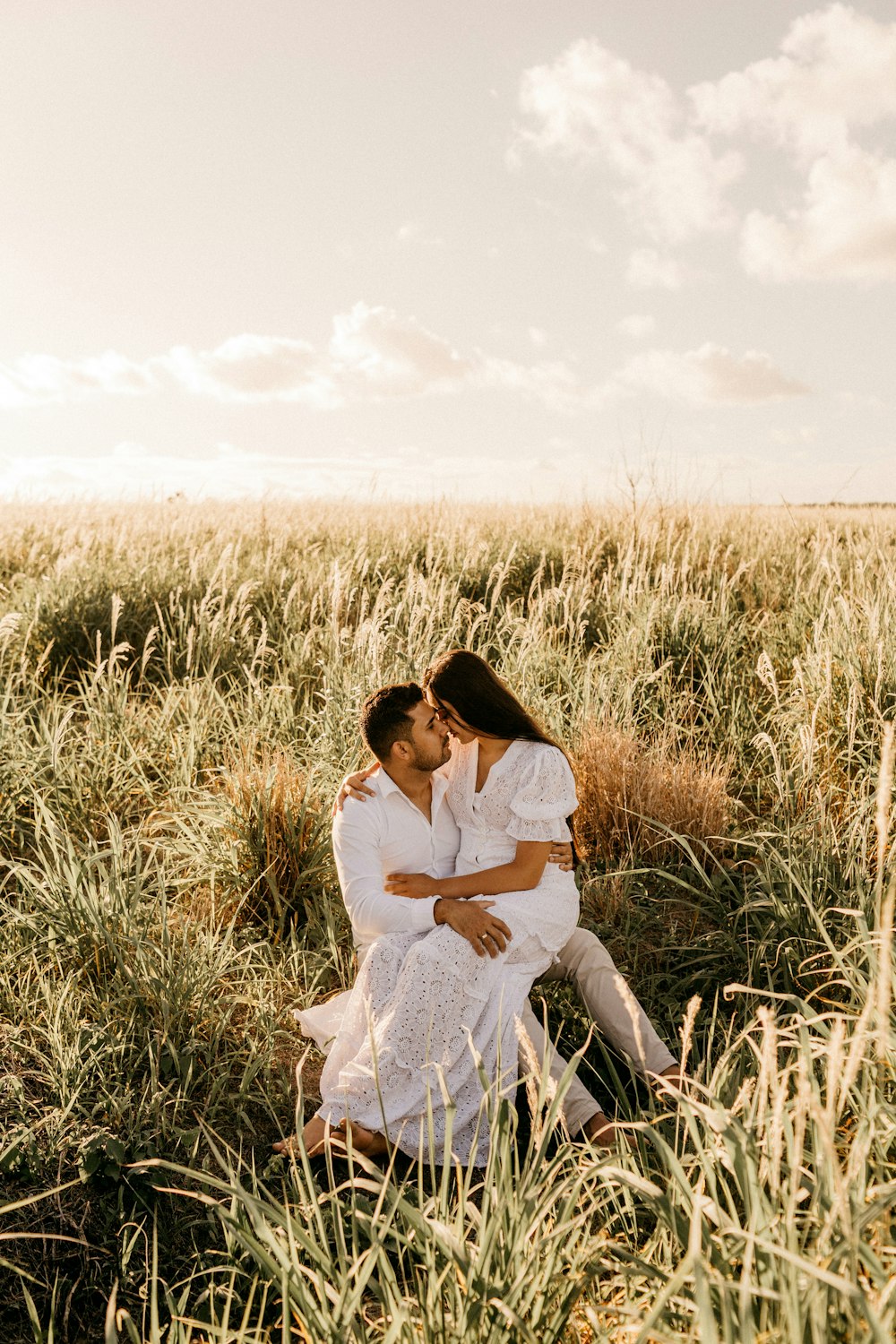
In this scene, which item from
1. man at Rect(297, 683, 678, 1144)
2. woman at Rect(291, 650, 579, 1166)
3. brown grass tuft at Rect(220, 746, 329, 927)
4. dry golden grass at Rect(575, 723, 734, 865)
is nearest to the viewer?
woman at Rect(291, 650, 579, 1166)

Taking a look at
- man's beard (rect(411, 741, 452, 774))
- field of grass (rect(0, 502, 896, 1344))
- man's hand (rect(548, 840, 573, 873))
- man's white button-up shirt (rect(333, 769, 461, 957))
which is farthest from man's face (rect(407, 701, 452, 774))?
field of grass (rect(0, 502, 896, 1344))

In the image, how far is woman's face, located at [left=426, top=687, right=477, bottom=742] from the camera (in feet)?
9.17

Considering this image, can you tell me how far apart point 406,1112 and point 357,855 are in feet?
2.36

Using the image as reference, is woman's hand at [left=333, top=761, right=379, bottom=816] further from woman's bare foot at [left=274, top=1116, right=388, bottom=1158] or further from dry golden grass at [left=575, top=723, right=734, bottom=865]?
dry golden grass at [left=575, top=723, right=734, bottom=865]

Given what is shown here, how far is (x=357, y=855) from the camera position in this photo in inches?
110

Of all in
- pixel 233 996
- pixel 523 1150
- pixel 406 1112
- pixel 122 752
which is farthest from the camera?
pixel 122 752

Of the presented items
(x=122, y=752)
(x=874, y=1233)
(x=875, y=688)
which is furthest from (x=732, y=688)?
(x=874, y=1233)

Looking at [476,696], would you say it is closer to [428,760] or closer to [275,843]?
[428,760]

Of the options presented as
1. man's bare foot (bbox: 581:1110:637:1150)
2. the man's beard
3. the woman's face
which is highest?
the woman's face

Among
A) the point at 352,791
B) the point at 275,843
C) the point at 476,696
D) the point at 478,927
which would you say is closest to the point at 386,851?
the point at 352,791

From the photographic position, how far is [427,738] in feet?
9.16

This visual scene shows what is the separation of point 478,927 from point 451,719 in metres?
0.62

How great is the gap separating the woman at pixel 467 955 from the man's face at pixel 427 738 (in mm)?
43

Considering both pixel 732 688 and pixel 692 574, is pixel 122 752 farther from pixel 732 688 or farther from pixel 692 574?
pixel 692 574
